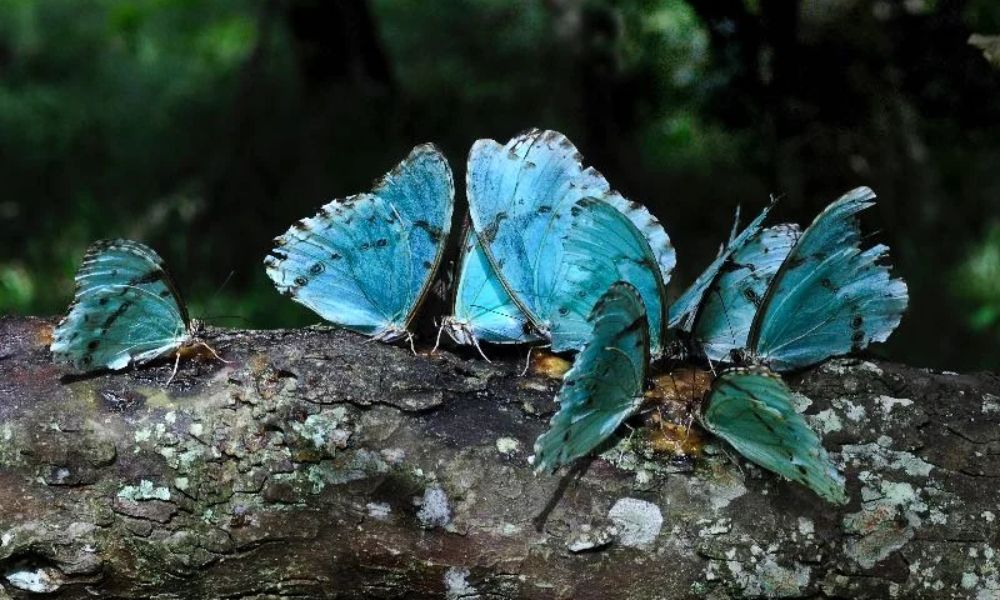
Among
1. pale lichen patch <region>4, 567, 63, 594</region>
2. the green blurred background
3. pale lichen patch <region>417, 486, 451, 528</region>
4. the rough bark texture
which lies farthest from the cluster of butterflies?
the green blurred background

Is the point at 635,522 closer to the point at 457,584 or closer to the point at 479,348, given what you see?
the point at 457,584

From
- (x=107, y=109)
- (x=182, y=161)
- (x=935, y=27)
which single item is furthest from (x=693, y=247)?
(x=107, y=109)

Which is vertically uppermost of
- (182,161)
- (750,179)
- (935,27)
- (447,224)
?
(935,27)

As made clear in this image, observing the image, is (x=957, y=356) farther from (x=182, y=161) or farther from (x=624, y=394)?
(x=182, y=161)

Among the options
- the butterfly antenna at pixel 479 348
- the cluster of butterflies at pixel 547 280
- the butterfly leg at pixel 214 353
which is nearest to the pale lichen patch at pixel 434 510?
the cluster of butterflies at pixel 547 280

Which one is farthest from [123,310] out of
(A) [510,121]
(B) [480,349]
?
(A) [510,121]

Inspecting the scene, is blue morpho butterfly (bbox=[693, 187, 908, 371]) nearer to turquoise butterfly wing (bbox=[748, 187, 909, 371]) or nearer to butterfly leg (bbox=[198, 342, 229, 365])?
turquoise butterfly wing (bbox=[748, 187, 909, 371])
